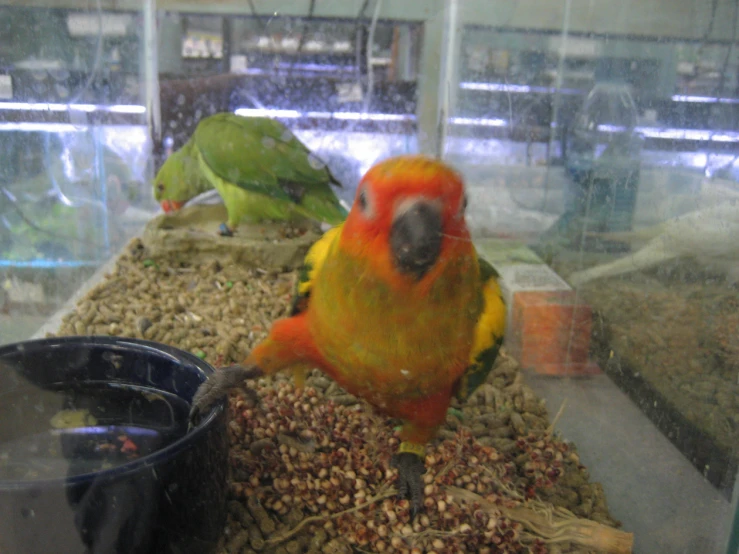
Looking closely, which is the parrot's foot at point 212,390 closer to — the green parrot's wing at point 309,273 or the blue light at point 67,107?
the green parrot's wing at point 309,273

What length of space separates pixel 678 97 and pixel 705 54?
14cm

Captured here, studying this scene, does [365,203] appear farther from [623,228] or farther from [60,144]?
[60,144]

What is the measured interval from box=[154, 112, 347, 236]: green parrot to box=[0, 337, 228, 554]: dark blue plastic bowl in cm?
127

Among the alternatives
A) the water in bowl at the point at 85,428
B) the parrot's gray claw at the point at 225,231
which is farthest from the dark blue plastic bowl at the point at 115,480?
the parrot's gray claw at the point at 225,231

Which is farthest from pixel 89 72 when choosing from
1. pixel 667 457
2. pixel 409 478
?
pixel 667 457

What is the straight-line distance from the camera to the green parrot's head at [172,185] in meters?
3.25

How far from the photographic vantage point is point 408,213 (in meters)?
1.08

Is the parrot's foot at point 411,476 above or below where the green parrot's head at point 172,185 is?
below

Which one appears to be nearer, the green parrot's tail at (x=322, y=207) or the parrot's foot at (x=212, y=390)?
the parrot's foot at (x=212, y=390)

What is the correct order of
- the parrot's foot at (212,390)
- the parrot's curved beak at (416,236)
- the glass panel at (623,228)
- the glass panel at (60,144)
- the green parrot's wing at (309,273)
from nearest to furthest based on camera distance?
the parrot's curved beak at (416,236) < the parrot's foot at (212,390) < the glass panel at (623,228) < the green parrot's wing at (309,273) < the glass panel at (60,144)

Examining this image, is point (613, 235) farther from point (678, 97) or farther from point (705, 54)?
point (705, 54)

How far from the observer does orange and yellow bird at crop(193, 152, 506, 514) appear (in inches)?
43.7

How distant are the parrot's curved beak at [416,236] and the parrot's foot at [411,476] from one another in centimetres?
62

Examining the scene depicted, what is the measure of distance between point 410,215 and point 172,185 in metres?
2.62
